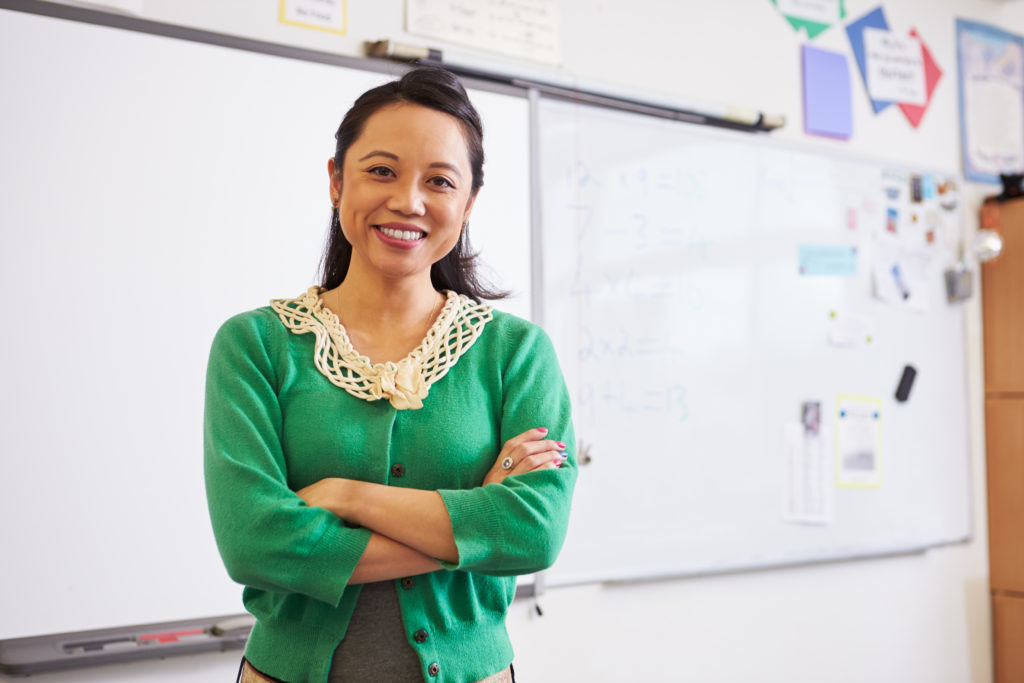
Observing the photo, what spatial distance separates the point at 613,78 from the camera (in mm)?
2309

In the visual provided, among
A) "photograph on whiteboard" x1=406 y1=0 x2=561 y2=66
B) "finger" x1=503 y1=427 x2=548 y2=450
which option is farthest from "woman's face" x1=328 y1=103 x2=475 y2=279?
"photograph on whiteboard" x1=406 y1=0 x2=561 y2=66

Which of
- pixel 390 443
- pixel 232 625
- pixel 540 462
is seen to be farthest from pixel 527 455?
pixel 232 625

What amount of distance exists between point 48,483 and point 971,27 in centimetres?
325

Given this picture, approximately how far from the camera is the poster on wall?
3029mm


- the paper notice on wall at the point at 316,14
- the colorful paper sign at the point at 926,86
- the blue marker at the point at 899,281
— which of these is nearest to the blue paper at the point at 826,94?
the colorful paper sign at the point at 926,86

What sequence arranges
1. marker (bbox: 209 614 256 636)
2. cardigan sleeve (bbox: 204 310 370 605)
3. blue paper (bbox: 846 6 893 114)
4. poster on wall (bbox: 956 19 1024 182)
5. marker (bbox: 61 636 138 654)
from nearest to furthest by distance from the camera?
cardigan sleeve (bbox: 204 310 370 605) < marker (bbox: 61 636 138 654) < marker (bbox: 209 614 256 636) < blue paper (bbox: 846 6 893 114) < poster on wall (bbox: 956 19 1024 182)

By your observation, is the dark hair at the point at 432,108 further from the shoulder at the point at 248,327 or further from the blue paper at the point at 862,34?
the blue paper at the point at 862,34

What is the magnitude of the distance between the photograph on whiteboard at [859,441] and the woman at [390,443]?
173 cm

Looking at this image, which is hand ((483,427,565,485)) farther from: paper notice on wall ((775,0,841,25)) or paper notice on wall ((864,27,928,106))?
paper notice on wall ((864,27,928,106))

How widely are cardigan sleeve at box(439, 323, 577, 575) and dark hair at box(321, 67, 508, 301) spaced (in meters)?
0.16

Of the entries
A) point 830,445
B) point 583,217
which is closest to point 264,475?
point 583,217

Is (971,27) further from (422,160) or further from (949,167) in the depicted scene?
(422,160)

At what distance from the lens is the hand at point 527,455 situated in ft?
3.38

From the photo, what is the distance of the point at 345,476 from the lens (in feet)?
3.31
